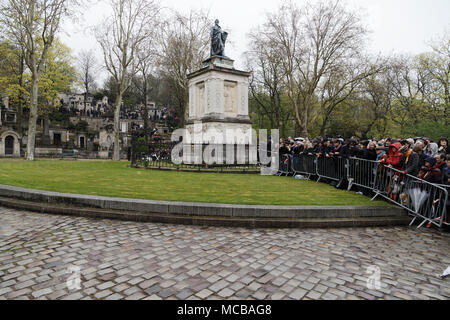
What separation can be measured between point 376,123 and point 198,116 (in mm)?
30228

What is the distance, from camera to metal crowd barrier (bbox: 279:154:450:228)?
6.13 metres

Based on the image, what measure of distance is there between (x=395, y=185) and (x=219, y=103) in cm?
1161

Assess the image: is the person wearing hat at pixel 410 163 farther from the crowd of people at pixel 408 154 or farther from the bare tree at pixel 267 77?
the bare tree at pixel 267 77

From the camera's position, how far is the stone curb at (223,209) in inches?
238

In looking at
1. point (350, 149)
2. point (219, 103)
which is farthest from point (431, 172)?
point (219, 103)

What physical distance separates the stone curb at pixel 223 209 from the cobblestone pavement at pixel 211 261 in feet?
1.62

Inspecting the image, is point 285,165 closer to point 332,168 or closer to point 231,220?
point 332,168

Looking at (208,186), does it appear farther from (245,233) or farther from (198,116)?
(198,116)

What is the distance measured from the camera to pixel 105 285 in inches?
124

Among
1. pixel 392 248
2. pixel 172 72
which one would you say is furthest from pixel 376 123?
pixel 392 248

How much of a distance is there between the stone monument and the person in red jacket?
10.2 m

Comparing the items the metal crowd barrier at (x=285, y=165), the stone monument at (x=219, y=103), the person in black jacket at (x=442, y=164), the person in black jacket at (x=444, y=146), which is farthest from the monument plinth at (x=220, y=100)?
the person in black jacket at (x=442, y=164)

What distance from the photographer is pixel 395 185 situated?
23.7 ft

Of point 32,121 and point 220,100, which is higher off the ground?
point 220,100
